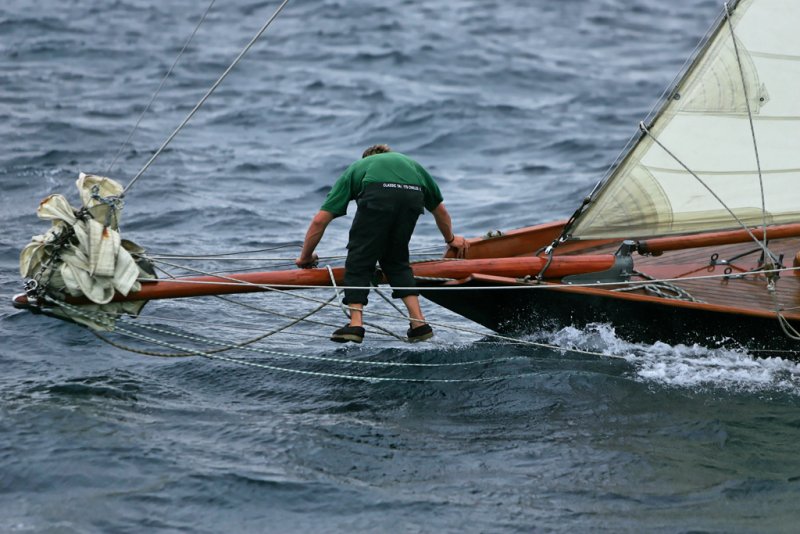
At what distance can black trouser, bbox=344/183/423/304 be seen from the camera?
24.2 feet

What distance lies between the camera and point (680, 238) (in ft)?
26.7

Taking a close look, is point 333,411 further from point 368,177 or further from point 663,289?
point 663,289

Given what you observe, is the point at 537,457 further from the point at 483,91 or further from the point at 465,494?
the point at 483,91

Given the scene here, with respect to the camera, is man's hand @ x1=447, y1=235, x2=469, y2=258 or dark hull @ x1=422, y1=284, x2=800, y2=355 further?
man's hand @ x1=447, y1=235, x2=469, y2=258

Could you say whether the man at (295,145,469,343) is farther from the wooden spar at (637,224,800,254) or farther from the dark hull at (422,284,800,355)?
the wooden spar at (637,224,800,254)

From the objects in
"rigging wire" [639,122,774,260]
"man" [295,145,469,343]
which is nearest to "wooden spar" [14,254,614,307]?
"man" [295,145,469,343]

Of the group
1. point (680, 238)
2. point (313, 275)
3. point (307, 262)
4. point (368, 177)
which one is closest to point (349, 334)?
point (313, 275)

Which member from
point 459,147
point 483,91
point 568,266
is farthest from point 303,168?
point 568,266

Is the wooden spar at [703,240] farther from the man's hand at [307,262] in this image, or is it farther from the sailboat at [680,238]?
the man's hand at [307,262]

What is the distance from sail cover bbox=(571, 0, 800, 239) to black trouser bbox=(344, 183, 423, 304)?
5.21 feet

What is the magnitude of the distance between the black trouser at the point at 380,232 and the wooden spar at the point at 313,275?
20 cm

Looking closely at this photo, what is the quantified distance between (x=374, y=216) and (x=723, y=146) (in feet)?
9.24

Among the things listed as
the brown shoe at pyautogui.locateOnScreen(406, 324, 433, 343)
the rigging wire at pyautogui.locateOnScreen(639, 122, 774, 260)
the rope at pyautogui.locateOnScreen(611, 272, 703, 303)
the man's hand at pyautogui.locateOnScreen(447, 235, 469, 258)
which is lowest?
the brown shoe at pyautogui.locateOnScreen(406, 324, 433, 343)

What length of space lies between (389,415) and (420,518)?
53.4 inches
